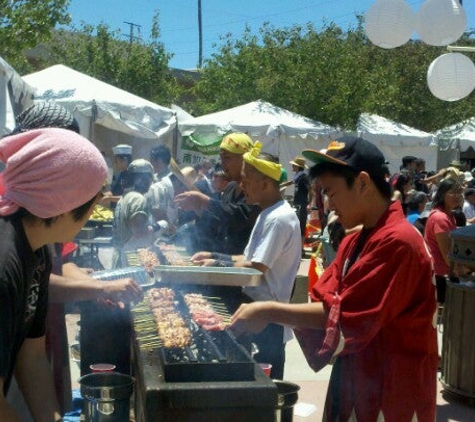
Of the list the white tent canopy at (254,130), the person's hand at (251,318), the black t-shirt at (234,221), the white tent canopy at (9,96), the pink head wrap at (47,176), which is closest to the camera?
the pink head wrap at (47,176)

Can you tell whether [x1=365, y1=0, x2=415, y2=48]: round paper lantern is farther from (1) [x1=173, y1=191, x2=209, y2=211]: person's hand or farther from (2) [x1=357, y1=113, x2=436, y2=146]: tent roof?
(2) [x1=357, y1=113, x2=436, y2=146]: tent roof

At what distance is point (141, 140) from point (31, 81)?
3.38 m

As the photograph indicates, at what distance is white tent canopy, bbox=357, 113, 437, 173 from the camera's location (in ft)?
68.5

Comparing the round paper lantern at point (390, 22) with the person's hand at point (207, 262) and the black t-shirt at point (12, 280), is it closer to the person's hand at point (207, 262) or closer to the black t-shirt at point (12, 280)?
the person's hand at point (207, 262)

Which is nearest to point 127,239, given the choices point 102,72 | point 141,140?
point 141,140

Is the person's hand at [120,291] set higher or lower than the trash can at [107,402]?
higher

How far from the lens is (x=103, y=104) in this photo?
38.8 ft

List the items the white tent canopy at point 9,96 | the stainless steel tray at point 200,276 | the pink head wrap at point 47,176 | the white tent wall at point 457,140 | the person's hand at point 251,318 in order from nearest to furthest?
the pink head wrap at point 47,176 < the person's hand at point 251,318 < the stainless steel tray at point 200,276 < the white tent canopy at point 9,96 < the white tent wall at point 457,140

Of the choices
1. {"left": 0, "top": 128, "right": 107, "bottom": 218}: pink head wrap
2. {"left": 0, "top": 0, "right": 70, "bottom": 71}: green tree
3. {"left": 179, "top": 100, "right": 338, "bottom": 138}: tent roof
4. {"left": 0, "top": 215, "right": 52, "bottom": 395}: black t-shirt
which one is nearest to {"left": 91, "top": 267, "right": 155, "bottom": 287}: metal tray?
{"left": 0, "top": 215, "right": 52, "bottom": 395}: black t-shirt

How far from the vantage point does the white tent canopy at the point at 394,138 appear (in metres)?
20.9

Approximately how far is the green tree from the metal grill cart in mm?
10836

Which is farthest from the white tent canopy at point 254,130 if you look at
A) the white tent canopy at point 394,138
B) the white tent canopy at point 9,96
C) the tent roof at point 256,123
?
the white tent canopy at point 9,96

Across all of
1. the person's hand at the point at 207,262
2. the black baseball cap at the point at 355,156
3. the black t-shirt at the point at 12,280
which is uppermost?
the black baseball cap at the point at 355,156

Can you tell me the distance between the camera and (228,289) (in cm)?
446
